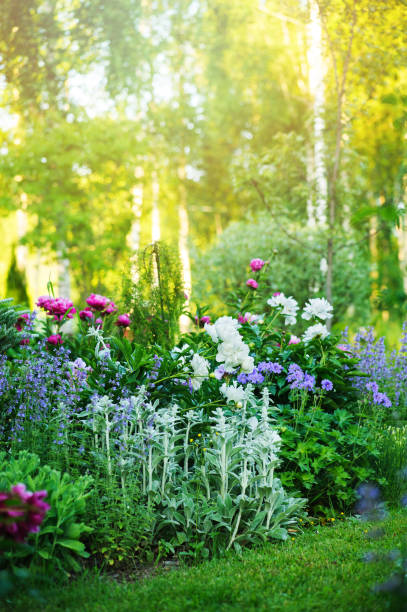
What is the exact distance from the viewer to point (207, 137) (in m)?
20.7

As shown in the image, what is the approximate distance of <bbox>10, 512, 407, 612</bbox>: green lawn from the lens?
233 cm

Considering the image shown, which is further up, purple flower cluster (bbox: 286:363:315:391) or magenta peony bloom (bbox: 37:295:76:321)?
magenta peony bloom (bbox: 37:295:76:321)

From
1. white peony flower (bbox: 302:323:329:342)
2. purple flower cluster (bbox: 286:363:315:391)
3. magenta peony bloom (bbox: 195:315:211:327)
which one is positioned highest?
magenta peony bloom (bbox: 195:315:211:327)

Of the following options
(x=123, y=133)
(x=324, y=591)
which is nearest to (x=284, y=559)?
(x=324, y=591)

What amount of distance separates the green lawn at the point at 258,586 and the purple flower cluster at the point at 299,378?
3.23 feet

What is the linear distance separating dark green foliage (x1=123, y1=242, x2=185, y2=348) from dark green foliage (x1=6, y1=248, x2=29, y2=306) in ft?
26.0

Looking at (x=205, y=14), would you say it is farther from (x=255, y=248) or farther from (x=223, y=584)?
(x=223, y=584)

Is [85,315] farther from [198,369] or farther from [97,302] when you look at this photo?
[198,369]

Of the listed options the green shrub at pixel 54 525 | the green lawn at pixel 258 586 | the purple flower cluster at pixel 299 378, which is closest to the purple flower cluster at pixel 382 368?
the purple flower cluster at pixel 299 378

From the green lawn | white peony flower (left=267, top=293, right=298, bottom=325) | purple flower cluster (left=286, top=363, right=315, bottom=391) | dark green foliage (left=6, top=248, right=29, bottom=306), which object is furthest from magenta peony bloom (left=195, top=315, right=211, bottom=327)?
dark green foliage (left=6, top=248, right=29, bottom=306)

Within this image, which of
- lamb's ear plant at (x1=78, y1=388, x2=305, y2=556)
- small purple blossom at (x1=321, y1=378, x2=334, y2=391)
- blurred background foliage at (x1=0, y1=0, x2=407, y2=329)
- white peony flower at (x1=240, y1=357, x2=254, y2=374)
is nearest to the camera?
lamb's ear plant at (x1=78, y1=388, x2=305, y2=556)

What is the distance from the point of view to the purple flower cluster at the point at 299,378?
12.0ft

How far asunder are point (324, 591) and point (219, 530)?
32.9 inches

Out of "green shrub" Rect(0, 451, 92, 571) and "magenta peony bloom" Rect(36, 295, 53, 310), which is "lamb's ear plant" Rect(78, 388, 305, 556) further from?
"magenta peony bloom" Rect(36, 295, 53, 310)
